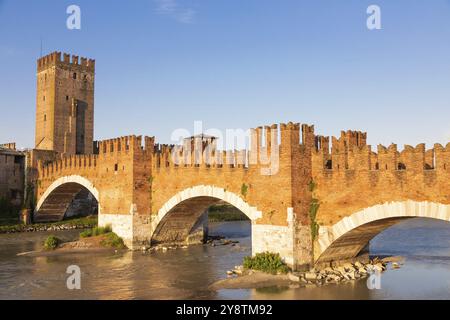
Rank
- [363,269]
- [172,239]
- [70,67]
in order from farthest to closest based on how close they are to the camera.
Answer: [70,67], [172,239], [363,269]

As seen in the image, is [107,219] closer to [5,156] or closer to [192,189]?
[192,189]

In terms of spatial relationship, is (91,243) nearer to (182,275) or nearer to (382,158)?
(182,275)

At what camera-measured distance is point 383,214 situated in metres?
18.8

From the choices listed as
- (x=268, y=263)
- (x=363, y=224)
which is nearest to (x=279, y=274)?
(x=268, y=263)

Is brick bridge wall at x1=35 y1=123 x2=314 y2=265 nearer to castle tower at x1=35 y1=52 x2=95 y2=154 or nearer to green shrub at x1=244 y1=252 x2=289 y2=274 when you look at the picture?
green shrub at x1=244 y1=252 x2=289 y2=274

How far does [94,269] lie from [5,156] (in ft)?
95.1

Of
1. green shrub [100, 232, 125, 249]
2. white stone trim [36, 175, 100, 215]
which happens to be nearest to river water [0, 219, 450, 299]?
green shrub [100, 232, 125, 249]

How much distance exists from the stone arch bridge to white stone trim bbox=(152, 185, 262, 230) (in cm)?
6

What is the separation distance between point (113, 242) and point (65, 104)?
31866 millimetres

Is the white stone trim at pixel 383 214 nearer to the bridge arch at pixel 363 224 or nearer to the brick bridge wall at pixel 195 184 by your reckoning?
the bridge arch at pixel 363 224

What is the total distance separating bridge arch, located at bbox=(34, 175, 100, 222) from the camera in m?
44.9

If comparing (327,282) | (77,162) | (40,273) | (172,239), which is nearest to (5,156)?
(77,162)

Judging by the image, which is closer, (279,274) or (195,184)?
(279,274)
